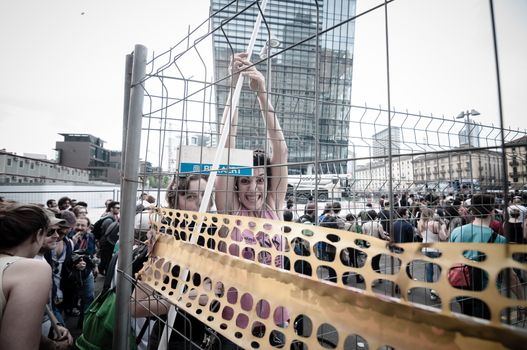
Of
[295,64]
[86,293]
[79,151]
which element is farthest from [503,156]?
[79,151]

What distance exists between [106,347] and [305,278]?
1.46 metres

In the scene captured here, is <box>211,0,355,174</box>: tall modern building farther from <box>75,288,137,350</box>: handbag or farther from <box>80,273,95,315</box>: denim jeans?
<box>80,273,95,315</box>: denim jeans

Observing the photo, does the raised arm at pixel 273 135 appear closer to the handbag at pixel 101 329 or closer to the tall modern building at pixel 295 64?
the tall modern building at pixel 295 64

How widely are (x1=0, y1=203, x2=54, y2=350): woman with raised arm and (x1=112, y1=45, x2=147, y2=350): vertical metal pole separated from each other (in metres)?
0.33

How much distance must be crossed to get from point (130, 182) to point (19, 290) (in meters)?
0.67

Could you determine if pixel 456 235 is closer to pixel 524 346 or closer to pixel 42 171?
pixel 524 346

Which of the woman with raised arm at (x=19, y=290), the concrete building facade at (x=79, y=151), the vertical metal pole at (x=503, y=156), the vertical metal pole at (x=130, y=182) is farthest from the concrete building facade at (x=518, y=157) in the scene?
the concrete building facade at (x=79, y=151)

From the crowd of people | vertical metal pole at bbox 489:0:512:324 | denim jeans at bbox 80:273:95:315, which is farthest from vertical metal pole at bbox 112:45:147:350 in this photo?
denim jeans at bbox 80:273:95:315

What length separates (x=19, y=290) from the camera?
1.23 m

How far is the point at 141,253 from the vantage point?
61.0 inches

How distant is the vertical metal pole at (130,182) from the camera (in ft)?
4.62

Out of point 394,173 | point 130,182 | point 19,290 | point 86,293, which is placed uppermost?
point 394,173

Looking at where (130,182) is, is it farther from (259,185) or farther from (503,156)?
(503,156)

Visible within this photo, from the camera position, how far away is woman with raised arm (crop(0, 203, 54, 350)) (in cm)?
118
